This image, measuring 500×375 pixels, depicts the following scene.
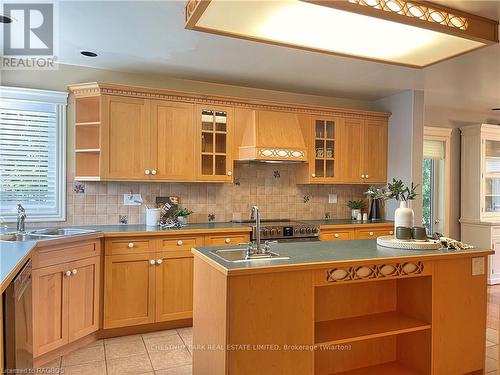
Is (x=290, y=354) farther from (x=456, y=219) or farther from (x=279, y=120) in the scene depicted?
(x=456, y=219)

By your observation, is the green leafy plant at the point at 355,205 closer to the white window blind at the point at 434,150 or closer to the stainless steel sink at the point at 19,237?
the white window blind at the point at 434,150

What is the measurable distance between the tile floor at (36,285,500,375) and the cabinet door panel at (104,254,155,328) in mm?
187

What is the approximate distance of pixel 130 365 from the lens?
2863mm

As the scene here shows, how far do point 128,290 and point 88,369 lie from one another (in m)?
0.76

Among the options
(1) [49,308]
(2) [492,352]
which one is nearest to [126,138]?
(1) [49,308]

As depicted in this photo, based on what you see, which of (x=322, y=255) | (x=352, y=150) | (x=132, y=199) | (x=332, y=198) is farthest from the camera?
(x=332, y=198)

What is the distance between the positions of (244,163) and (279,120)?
0.68m

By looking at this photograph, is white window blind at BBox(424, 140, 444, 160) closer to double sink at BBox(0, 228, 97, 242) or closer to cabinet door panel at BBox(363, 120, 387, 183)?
cabinet door panel at BBox(363, 120, 387, 183)

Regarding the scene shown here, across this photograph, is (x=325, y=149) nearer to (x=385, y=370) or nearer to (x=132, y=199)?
(x=132, y=199)

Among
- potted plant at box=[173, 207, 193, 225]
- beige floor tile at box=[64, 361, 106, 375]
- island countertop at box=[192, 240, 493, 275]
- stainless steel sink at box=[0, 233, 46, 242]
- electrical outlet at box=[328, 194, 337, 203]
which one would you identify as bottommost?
beige floor tile at box=[64, 361, 106, 375]

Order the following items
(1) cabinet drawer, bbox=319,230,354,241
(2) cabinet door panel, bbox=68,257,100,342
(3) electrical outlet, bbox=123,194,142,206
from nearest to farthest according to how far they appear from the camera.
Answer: (2) cabinet door panel, bbox=68,257,100,342
(3) electrical outlet, bbox=123,194,142,206
(1) cabinet drawer, bbox=319,230,354,241

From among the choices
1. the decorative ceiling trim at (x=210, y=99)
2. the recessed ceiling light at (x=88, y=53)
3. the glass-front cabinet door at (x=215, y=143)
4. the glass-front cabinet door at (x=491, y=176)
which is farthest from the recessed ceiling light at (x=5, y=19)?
the glass-front cabinet door at (x=491, y=176)

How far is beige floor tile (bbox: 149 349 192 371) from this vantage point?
2873 millimetres

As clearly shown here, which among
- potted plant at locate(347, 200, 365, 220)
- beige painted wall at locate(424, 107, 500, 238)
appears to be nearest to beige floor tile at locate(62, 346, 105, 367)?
potted plant at locate(347, 200, 365, 220)
